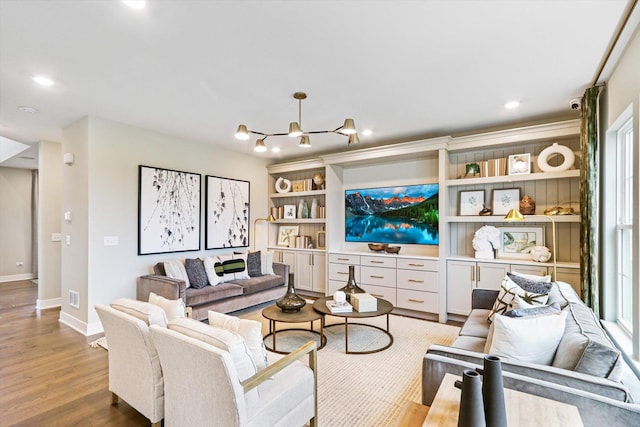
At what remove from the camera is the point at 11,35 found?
2.21m

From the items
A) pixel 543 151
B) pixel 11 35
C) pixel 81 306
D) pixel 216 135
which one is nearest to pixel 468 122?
pixel 543 151

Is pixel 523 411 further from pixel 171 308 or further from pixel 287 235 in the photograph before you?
pixel 287 235

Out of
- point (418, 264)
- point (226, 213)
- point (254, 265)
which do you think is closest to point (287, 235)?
point (254, 265)

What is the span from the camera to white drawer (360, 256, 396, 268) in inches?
187

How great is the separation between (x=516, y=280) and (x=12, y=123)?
20.6 ft

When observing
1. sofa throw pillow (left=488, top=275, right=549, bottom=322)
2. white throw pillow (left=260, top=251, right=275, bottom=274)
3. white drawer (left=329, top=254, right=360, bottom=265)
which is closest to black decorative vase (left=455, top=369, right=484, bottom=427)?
sofa throw pillow (left=488, top=275, right=549, bottom=322)

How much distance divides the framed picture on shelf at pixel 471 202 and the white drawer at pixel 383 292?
1525mm

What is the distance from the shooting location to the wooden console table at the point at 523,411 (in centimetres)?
122

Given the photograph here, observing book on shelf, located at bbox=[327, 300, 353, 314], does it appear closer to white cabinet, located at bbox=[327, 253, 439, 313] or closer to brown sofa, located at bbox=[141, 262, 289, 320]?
white cabinet, located at bbox=[327, 253, 439, 313]

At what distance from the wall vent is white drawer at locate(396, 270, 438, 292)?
427 centimetres

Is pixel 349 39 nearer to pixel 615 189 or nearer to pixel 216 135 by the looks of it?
pixel 615 189

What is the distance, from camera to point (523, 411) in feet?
4.22

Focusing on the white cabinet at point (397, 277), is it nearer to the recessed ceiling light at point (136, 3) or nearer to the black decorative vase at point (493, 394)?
the black decorative vase at point (493, 394)

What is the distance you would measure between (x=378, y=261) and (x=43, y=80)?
4.41m
